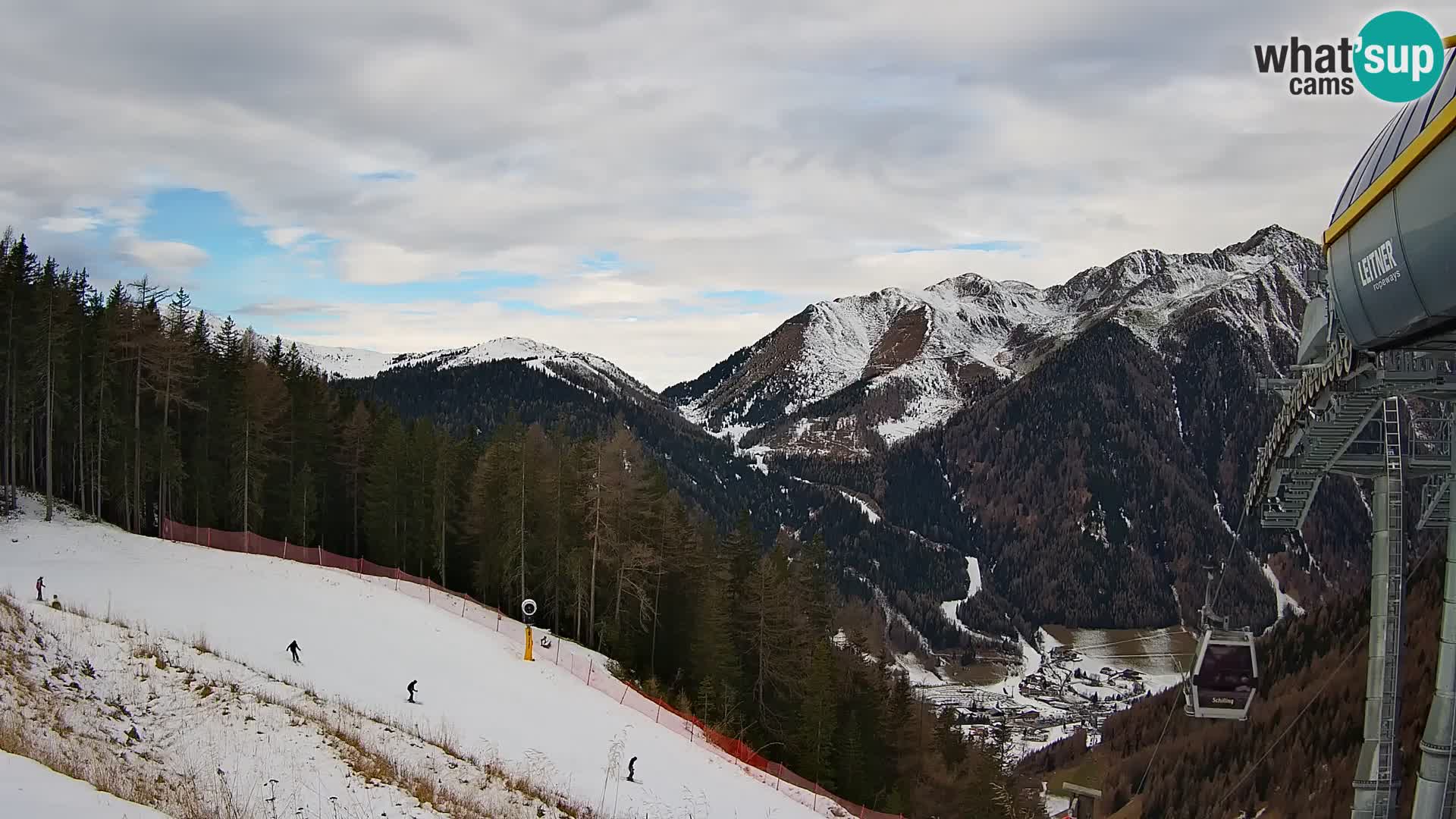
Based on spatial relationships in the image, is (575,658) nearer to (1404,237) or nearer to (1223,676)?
(1223,676)

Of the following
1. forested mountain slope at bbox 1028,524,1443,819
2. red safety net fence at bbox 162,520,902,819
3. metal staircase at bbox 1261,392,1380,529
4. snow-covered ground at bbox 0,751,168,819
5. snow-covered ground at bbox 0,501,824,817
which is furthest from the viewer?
red safety net fence at bbox 162,520,902,819

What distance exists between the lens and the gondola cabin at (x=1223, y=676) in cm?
1581

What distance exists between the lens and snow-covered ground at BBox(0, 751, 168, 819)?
8.20m

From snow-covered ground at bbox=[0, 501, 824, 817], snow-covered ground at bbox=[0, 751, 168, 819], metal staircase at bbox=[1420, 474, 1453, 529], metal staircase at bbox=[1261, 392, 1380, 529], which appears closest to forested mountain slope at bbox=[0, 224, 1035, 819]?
snow-covered ground at bbox=[0, 501, 824, 817]

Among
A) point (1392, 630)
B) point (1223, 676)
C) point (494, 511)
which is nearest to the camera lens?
point (1392, 630)

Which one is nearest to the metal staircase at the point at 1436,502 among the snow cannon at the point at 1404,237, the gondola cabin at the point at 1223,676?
the gondola cabin at the point at 1223,676

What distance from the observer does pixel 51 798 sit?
8555 millimetres

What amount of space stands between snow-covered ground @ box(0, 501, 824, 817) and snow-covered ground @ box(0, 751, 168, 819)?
1042 cm

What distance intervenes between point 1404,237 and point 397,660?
2581 centimetres

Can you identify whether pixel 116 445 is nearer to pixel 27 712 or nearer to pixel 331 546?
pixel 331 546

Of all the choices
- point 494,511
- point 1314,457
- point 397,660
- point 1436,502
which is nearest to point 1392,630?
point 1436,502

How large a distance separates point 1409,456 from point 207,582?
3394cm

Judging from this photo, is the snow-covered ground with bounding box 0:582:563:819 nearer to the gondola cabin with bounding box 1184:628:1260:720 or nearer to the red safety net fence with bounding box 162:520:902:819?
the red safety net fence with bounding box 162:520:902:819

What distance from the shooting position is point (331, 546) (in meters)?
53.9
